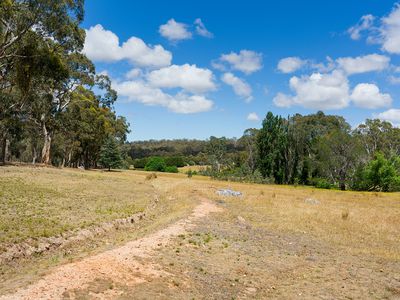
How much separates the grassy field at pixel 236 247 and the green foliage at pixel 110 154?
54.8 metres

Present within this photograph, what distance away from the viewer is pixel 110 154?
282 feet

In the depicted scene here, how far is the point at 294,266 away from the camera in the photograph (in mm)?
15656

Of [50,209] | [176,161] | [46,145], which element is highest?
[176,161]

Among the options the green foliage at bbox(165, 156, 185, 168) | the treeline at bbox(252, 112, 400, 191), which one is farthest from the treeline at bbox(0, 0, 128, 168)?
the green foliage at bbox(165, 156, 185, 168)

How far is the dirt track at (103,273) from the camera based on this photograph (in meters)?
9.83

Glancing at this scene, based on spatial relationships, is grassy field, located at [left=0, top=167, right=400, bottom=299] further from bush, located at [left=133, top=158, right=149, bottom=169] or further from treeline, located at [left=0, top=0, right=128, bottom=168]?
bush, located at [left=133, top=158, right=149, bottom=169]

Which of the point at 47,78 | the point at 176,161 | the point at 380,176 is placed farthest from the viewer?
the point at 176,161

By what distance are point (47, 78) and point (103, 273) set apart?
39164mm

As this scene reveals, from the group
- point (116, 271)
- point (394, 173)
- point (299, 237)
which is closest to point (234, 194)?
point (299, 237)

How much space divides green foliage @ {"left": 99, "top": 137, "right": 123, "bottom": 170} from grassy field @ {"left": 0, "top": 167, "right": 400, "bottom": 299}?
5482 cm

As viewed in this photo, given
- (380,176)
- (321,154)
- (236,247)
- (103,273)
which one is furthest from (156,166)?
(103,273)

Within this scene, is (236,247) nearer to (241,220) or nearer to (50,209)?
(241,220)

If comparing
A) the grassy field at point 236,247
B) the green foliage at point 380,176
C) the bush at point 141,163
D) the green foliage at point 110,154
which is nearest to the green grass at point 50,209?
the grassy field at point 236,247

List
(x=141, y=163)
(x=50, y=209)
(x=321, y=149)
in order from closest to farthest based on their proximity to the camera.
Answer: (x=50, y=209)
(x=321, y=149)
(x=141, y=163)
